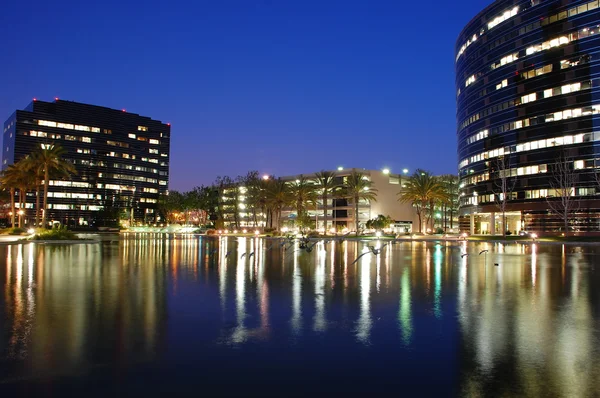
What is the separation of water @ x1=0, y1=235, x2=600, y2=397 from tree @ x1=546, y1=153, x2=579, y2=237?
71828mm

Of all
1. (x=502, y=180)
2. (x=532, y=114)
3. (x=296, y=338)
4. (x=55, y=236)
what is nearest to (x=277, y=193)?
(x=502, y=180)

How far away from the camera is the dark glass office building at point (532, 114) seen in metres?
81.6

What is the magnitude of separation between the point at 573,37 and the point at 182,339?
3750 inches

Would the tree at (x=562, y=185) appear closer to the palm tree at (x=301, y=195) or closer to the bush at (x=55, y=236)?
the palm tree at (x=301, y=195)

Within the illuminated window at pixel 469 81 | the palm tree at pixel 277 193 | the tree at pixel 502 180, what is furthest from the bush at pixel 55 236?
the illuminated window at pixel 469 81

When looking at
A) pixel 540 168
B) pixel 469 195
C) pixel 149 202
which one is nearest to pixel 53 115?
pixel 149 202

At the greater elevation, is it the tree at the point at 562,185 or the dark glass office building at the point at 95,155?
the dark glass office building at the point at 95,155

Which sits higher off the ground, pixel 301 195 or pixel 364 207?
pixel 301 195

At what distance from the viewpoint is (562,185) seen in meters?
80.4

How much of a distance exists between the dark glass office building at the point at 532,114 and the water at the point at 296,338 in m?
75.8

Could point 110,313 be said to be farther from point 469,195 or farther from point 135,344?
point 469,195

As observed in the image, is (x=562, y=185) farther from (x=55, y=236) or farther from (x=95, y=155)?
(x=95, y=155)

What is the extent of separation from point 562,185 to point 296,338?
84.2 meters

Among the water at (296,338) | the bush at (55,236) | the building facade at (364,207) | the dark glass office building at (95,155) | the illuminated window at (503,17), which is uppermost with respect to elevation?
the illuminated window at (503,17)
